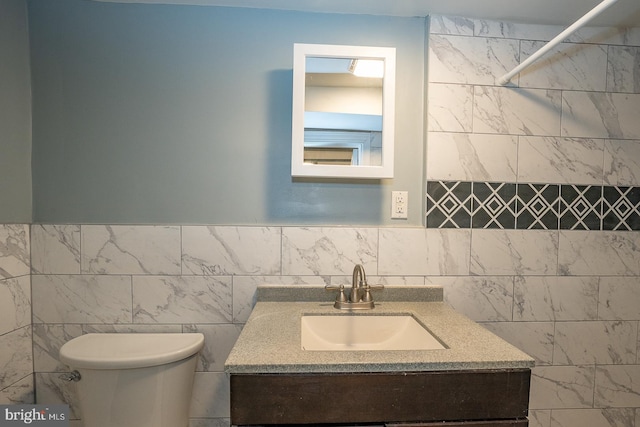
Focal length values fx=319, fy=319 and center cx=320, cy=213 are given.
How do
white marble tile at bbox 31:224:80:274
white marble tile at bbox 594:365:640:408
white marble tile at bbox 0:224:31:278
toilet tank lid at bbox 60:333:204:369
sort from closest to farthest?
toilet tank lid at bbox 60:333:204:369, white marble tile at bbox 0:224:31:278, white marble tile at bbox 31:224:80:274, white marble tile at bbox 594:365:640:408

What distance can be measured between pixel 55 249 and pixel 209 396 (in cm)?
89

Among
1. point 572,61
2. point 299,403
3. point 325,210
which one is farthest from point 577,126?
point 299,403

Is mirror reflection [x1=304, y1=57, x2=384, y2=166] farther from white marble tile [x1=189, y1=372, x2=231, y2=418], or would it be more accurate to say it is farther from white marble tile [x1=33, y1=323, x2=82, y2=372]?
white marble tile [x1=33, y1=323, x2=82, y2=372]

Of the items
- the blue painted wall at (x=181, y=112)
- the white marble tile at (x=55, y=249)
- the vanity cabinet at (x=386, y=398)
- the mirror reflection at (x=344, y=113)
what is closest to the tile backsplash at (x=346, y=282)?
the white marble tile at (x=55, y=249)

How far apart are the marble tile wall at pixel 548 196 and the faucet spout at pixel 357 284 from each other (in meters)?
0.37

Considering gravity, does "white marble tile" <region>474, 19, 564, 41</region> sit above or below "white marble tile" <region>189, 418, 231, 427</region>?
above

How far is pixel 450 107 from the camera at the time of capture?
1.37m

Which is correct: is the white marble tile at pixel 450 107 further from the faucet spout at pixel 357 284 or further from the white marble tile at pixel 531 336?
the white marble tile at pixel 531 336

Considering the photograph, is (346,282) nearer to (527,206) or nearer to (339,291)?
(339,291)

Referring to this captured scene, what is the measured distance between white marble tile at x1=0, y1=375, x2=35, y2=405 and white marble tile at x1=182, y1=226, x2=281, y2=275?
768mm

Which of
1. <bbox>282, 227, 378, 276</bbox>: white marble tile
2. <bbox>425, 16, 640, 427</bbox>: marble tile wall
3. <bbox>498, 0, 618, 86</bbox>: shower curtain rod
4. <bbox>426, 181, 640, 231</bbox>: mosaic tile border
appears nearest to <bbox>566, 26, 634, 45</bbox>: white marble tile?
<bbox>425, 16, 640, 427</bbox>: marble tile wall

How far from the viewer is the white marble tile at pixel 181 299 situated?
4.40 feet

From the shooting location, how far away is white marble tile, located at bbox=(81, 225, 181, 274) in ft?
4.36

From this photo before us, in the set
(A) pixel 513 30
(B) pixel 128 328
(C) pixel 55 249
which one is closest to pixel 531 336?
(A) pixel 513 30
